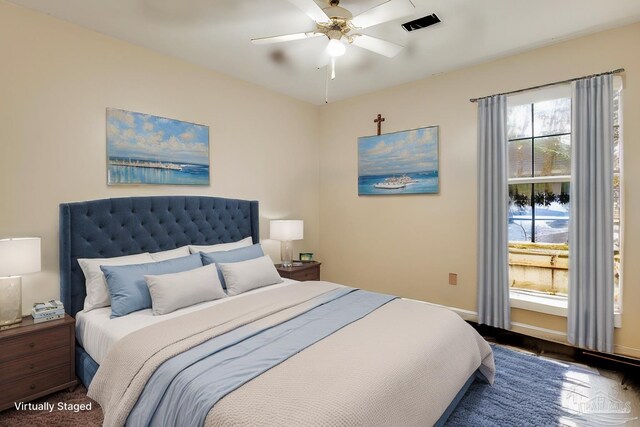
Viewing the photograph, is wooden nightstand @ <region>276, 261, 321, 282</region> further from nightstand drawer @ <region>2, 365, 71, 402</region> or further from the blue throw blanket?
nightstand drawer @ <region>2, 365, 71, 402</region>

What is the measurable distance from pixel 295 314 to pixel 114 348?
1.07 metres

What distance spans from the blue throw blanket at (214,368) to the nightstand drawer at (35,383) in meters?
1.06

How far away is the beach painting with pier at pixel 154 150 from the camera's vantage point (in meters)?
2.86

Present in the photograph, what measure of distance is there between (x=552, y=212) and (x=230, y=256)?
3.11 m

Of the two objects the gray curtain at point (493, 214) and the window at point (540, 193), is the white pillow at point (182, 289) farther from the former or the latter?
the window at point (540, 193)

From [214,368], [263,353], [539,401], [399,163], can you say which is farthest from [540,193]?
[214,368]

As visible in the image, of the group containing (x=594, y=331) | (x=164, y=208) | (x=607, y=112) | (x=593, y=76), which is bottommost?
(x=594, y=331)

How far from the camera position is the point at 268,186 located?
4.20 meters

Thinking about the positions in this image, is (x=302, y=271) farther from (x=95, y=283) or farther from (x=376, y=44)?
(x=376, y=44)

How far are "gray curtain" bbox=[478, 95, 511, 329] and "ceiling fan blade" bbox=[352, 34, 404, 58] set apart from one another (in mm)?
1425

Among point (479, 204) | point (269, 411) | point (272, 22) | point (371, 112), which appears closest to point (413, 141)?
point (371, 112)

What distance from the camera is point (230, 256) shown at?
3.12 metres

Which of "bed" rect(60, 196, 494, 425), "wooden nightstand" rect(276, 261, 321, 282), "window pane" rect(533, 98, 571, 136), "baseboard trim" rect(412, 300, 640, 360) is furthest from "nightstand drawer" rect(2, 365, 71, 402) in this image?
"window pane" rect(533, 98, 571, 136)

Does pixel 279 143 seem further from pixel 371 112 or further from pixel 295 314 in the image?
pixel 295 314
